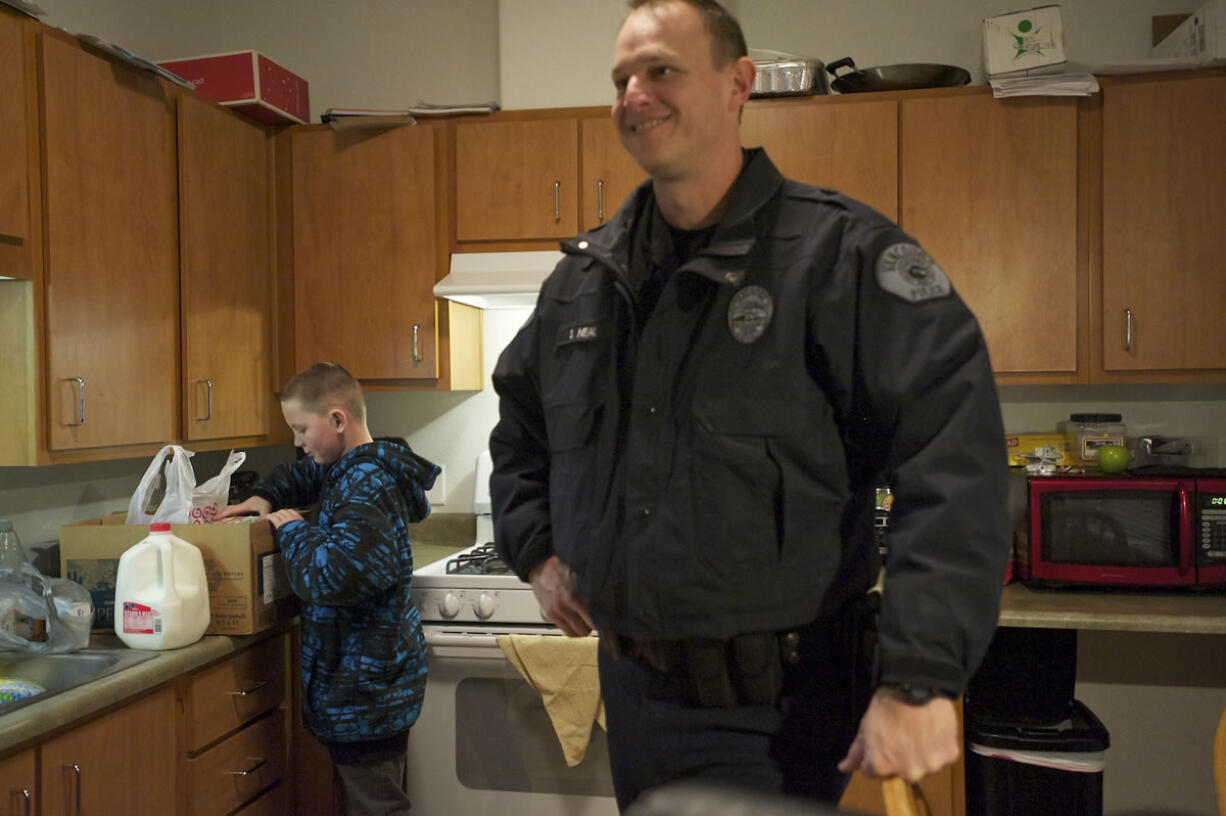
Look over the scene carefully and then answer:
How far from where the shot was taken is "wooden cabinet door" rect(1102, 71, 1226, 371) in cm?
253

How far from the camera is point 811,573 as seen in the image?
1104 mm

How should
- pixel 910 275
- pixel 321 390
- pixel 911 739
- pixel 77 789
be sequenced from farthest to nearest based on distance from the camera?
pixel 321 390, pixel 77 789, pixel 910 275, pixel 911 739

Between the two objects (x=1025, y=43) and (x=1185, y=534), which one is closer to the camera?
(x=1185, y=534)

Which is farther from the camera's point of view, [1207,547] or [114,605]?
[1207,547]

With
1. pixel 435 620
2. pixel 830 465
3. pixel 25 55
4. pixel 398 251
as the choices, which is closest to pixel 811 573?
pixel 830 465

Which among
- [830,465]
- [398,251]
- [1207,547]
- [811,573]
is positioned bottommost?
[1207,547]

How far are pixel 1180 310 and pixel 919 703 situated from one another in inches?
81.4

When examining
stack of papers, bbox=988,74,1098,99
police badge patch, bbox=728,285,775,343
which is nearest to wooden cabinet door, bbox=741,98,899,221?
stack of papers, bbox=988,74,1098,99

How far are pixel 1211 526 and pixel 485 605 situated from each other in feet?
6.02

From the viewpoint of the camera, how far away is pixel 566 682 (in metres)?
2.44

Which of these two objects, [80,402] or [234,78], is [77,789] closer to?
[80,402]

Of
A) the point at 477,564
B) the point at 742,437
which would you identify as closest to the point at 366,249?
the point at 477,564

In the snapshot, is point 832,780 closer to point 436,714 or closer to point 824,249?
point 824,249

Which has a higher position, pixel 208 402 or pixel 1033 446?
pixel 208 402
